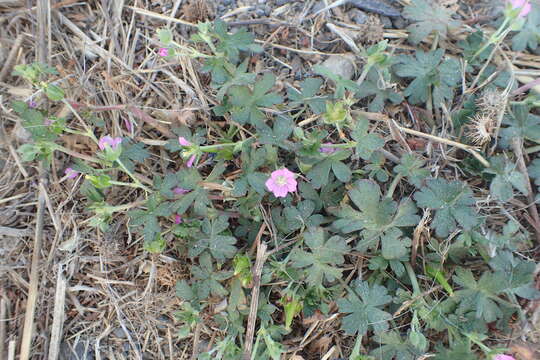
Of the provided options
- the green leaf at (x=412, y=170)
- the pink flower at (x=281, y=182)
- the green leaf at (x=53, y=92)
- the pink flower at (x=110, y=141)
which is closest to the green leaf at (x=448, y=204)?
the green leaf at (x=412, y=170)

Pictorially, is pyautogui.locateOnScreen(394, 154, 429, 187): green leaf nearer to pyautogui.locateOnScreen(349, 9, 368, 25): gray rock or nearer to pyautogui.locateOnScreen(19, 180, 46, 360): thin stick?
pyautogui.locateOnScreen(349, 9, 368, 25): gray rock

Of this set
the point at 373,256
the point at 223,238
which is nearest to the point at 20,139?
the point at 223,238

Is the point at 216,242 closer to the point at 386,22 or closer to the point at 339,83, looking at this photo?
the point at 339,83

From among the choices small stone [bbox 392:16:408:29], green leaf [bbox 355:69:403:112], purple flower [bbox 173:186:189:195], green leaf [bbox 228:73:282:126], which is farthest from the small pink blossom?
small stone [bbox 392:16:408:29]

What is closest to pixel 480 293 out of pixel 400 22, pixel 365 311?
pixel 365 311

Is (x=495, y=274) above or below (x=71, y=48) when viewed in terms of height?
below

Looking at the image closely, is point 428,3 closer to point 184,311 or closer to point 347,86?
point 347,86

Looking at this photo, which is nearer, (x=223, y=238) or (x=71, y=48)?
(x=223, y=238)
